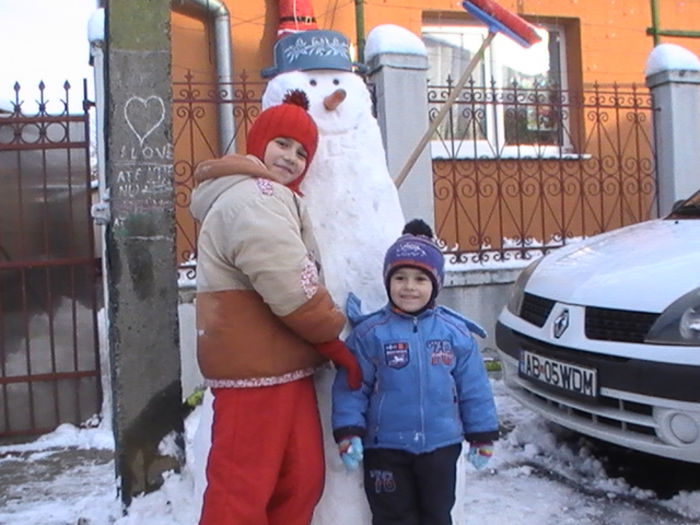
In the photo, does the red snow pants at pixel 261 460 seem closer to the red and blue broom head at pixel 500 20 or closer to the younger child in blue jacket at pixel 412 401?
the younger child in blue jacket at pixel 412 401

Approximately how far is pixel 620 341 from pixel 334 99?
5.18 ft

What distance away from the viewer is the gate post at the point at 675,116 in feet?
21.3

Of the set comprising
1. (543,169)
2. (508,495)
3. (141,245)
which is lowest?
(508,495)

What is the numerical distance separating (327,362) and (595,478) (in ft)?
6.24

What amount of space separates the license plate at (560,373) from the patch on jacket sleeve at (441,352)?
117 cm

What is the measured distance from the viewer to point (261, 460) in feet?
6.75

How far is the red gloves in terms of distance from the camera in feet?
6.90

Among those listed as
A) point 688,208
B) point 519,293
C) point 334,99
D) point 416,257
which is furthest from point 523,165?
point 416,257

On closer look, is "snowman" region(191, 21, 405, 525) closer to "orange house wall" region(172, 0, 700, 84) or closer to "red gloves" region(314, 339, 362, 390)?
"red gloves" region(314, 339, 362, 390)

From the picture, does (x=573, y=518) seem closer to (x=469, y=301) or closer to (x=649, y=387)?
(x=649, y=387)

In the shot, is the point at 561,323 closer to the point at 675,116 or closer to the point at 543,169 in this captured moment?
the point at 675,116

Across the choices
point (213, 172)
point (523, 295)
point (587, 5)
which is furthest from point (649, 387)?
point (587, 5)

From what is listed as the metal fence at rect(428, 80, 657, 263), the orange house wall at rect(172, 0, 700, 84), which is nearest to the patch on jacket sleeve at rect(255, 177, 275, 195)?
the metal fence at rect(428, 80, 657, 263)

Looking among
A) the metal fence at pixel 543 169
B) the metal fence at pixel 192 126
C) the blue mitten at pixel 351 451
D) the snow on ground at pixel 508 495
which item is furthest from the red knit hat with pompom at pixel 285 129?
the metal fence at pixel 543 169
